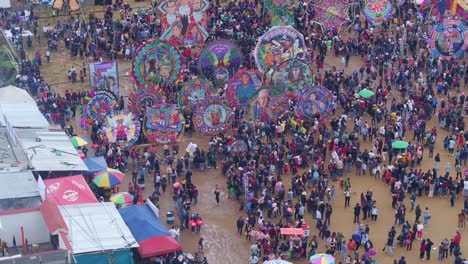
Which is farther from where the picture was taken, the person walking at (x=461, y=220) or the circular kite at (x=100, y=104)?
the circular kite at (x=100, y=104)

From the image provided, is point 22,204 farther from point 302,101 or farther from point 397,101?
point 397,101

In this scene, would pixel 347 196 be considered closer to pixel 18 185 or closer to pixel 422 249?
pixel 422 249

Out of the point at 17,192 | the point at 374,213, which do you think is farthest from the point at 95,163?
the point at 374,213

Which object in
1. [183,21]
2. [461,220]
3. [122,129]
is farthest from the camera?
[183,21]

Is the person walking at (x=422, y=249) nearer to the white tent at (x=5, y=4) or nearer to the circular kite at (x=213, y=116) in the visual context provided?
the circular kite at (x=213, y=116)

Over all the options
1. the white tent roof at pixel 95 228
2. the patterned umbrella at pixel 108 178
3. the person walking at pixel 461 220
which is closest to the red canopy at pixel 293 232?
the white tent roof at pixel 95 228

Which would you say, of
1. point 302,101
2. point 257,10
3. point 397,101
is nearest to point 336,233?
point 302,101
